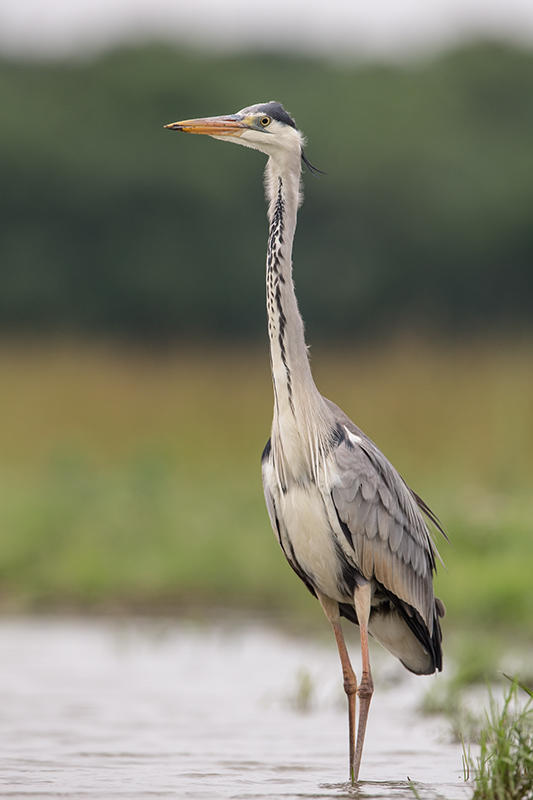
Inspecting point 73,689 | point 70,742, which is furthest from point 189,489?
point 70,742

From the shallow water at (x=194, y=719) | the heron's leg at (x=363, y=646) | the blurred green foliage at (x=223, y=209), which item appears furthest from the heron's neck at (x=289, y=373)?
the blurred green foliage at (x=223, y=209)

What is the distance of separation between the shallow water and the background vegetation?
3.33ft

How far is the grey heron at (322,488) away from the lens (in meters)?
5.29

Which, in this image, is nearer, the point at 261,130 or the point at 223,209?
the point at 261,130

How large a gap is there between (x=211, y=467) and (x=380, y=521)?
8190 mm

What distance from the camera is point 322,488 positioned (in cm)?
528

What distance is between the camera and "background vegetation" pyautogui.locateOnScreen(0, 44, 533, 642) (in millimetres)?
9867

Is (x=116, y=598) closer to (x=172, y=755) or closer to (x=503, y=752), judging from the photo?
(x=172, y=755)

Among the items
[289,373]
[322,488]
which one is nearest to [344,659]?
[322,488]

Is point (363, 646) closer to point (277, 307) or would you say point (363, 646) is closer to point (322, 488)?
point (322, 488)

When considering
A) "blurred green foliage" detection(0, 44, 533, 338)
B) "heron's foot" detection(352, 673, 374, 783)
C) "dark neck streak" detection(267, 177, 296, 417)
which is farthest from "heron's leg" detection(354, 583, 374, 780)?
"blurred green foliage" detection(0, 44, 533, 338)

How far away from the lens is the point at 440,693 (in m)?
6.69

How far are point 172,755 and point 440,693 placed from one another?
1.48 metres

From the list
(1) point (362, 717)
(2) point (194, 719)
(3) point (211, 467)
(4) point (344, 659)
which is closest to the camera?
(1) point (362, 717)
